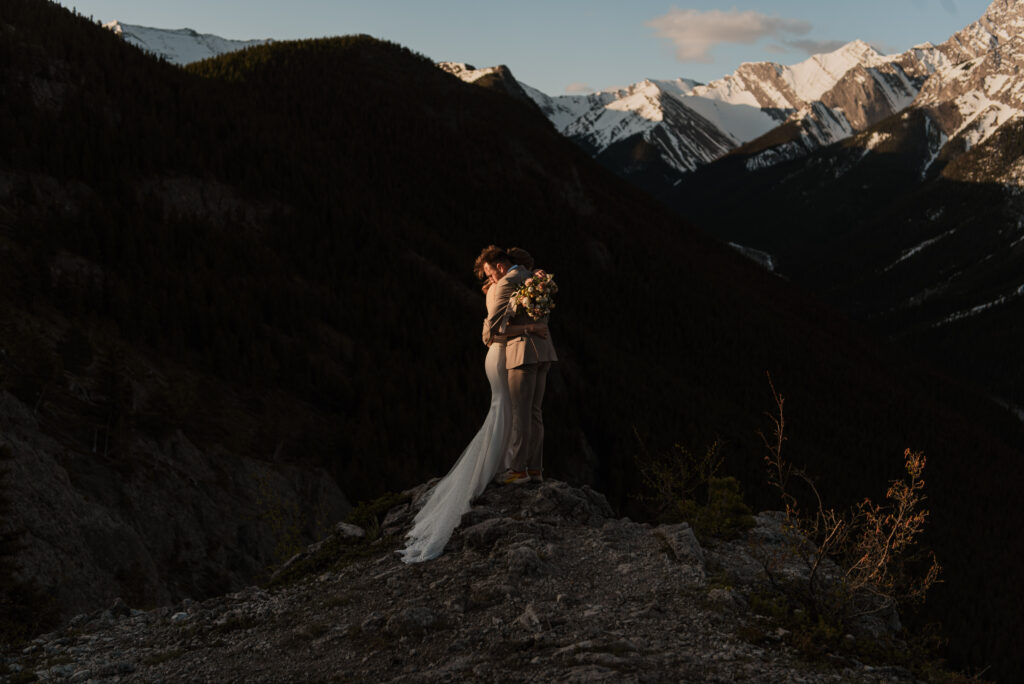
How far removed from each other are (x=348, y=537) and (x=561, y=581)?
12.0ft

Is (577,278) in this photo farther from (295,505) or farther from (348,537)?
(348,537)

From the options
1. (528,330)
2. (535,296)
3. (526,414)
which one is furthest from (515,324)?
(526,414)

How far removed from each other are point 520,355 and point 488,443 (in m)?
1.41

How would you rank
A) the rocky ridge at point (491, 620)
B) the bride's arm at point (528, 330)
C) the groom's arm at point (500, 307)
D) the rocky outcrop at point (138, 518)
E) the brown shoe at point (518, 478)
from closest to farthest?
the rocky ridge at point (491, 620) → the bride's arm at point (528, 330) → the groom's arm at point (500, 307) → the brown shoe at point (518, 478) → the rocky outcrop at point (138, 518)

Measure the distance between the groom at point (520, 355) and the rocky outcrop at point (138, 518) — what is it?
3.20 meters

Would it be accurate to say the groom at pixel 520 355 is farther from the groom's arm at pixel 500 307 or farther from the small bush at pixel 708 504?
the small bush at pixel 708 504

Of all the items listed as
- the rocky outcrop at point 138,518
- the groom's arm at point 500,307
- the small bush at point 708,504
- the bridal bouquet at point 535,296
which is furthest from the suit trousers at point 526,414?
the rocky outcrop at point 138,518

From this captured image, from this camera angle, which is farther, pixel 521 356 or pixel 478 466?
pixel 478 466

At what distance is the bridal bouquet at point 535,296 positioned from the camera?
387 inches

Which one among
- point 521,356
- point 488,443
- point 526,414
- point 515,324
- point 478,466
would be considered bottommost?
point 478,466

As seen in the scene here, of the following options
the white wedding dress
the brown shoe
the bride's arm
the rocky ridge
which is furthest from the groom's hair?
the rocky ridge

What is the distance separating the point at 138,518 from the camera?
591 inches

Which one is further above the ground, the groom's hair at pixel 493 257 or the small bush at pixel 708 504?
the groom's hair at pixel 493 257

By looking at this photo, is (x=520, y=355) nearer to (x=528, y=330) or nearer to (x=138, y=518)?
(x=528, y=330)
